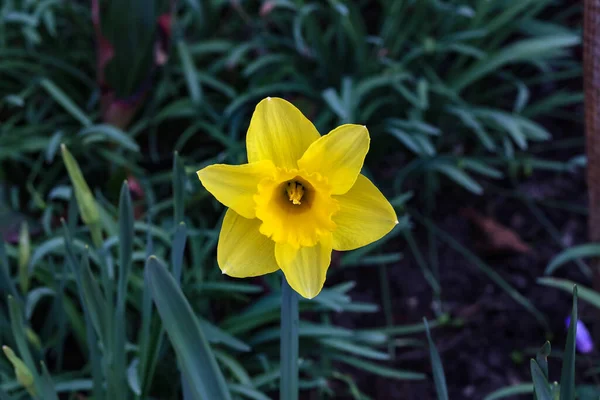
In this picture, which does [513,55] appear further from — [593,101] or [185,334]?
[185,334]

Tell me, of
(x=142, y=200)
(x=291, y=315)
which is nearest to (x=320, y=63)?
(x=142, y=200)

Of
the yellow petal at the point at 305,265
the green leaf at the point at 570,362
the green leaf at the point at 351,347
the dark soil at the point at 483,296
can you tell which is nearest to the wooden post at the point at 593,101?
the dark soil at the point at 483,296

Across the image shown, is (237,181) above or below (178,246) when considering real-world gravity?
above

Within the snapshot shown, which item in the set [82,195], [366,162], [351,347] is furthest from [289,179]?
[366,162]

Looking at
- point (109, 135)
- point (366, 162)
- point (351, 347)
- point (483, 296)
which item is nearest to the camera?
point (351, 347)

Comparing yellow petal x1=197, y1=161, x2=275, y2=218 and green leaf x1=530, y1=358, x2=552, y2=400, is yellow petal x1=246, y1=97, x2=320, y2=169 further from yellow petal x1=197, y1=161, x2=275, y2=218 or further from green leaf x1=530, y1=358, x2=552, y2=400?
green leaf x1=530, y1=358, x2=552, y2=400

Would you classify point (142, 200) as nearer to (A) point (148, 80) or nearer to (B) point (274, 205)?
(A) point (148, 80)
